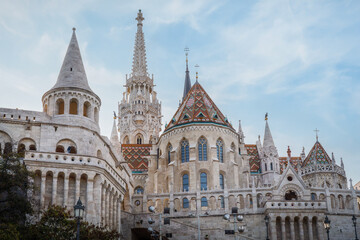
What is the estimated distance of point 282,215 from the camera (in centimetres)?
3762

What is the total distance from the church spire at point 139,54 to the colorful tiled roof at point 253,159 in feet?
93.0

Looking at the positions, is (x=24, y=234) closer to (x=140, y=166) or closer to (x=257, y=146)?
(x=140, y=166)

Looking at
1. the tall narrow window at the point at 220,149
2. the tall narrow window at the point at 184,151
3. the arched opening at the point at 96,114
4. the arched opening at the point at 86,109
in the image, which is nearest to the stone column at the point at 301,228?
the tall narrow window at the point at 220,149

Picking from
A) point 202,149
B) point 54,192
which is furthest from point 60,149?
point 202,149

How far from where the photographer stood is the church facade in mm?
31938

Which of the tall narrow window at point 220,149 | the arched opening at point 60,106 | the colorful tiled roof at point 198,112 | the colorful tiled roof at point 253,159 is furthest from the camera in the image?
the colorful tiled roof at point 253,159

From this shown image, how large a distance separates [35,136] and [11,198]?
778cm

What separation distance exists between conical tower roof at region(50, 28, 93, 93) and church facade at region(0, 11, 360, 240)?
0.09 metres

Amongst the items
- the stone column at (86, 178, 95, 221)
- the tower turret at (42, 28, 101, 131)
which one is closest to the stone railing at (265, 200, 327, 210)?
the stone column at (86, 178, 95, 221)

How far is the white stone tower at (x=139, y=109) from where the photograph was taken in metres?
75.8

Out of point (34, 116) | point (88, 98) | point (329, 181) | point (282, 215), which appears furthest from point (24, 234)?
point (329, 181)

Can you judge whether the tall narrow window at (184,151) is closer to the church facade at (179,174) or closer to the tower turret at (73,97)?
the church facade at (179,174)

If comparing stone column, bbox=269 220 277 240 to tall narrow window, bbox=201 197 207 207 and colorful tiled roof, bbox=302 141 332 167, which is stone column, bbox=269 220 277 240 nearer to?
tall narrow window, bbox=201 197 207 207

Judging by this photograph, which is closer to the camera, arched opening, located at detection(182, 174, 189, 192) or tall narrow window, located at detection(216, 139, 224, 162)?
arched opening, located at detection(182, 174, 189, 192)
